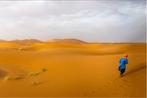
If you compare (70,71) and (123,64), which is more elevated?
(123,64)

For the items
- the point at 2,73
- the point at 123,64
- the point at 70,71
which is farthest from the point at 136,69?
the point at 2,73

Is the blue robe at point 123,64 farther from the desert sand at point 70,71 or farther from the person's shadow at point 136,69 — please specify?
the person's shadow at point 136,69

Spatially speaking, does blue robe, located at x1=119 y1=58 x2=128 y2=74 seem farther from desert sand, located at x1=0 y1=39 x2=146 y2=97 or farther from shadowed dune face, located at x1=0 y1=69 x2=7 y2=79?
shadowed dune face, located at x1=0 y1=69 x2=7 y2=79

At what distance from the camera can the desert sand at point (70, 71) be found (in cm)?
1458

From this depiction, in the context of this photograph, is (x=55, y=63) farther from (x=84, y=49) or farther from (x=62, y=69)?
(x=84, y=49)

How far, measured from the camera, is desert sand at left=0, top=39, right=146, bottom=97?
14578mm

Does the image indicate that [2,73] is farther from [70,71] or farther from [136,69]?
[136,69]

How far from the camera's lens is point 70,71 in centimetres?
1611

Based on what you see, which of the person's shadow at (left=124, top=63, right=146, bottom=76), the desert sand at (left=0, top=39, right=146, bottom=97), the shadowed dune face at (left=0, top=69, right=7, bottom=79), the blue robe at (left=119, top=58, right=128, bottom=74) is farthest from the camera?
the shadowed dune face at (left=0, top=69, right=7, bottom=79)

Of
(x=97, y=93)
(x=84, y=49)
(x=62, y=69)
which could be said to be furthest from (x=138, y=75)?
(x=84, y=49)

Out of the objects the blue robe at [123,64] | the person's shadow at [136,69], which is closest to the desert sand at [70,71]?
the person's shadow at [136,69]

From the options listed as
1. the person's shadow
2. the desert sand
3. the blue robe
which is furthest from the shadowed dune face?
the person's shadow

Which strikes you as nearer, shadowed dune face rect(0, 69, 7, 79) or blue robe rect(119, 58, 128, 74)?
blue robe rect(119, 58, 128, 74)

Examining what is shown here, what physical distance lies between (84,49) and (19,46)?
314 centimetres
